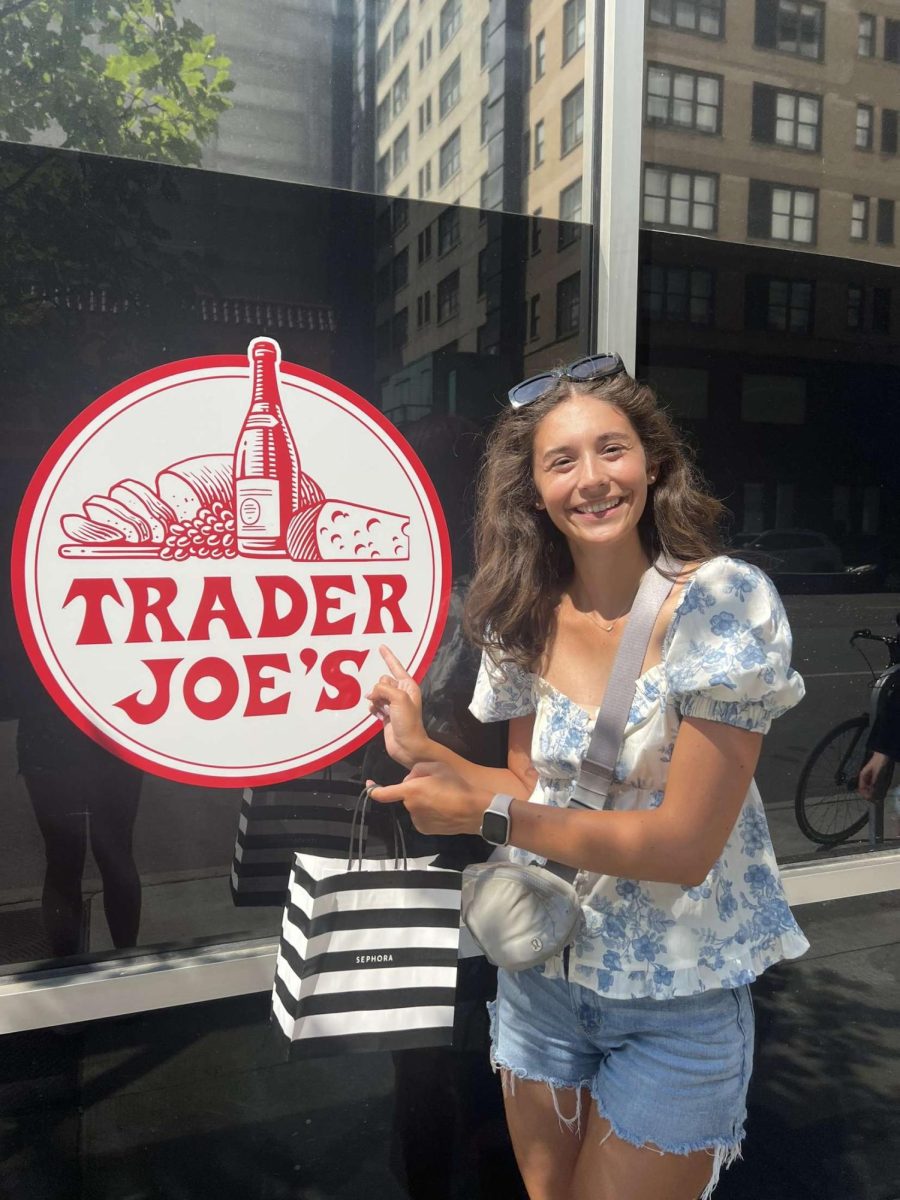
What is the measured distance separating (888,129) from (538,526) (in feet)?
6.44

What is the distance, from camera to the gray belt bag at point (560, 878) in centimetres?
164

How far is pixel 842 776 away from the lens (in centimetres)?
308

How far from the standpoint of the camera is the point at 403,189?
2461 millimetres

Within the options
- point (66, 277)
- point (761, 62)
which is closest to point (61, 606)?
point (66, 277)

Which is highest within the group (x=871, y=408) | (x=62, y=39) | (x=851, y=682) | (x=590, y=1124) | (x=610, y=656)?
(x=62, y=39)

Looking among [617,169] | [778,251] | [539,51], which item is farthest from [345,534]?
[778,251]

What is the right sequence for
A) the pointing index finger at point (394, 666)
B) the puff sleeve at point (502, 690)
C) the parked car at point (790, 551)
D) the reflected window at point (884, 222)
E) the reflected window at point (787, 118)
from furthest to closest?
1. the reflected window at point (884, 222)
2. the parked car at point (790, 551)
3. the reflected window at point (787, 118)
4. the pointing index finger at point (394, 666)
5. the puff sleeve at point (502, 690)

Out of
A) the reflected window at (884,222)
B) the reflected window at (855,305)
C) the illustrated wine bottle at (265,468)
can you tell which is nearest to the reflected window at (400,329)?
the illustrated wine bottle at (265,468)

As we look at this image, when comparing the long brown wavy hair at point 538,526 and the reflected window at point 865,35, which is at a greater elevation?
the reflected window at point 865,35

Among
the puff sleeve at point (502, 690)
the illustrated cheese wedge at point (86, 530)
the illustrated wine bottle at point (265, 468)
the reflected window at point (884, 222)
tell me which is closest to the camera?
the puff sleeve at point (502, 690)

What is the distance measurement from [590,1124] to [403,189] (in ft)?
6.86

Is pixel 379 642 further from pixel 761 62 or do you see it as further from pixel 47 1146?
pixel 761 62

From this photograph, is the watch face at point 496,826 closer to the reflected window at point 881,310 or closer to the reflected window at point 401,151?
the reflected window at point 401,151

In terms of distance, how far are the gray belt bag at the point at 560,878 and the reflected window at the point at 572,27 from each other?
5.06ft
